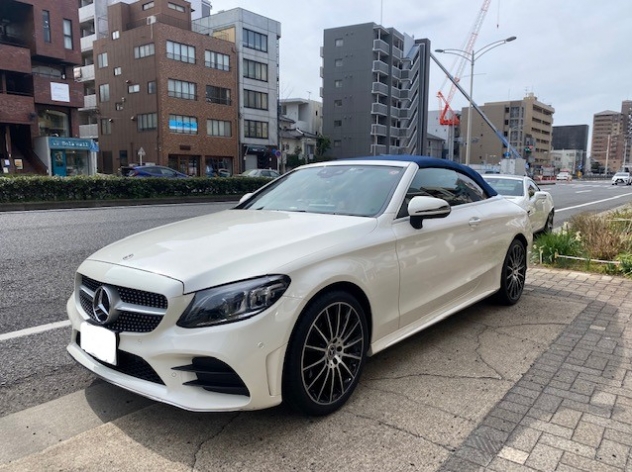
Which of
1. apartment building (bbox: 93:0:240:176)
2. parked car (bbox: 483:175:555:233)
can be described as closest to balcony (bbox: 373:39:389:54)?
apartment building (bbox: 93:0:240:176)

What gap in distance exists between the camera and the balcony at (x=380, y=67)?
69000mm

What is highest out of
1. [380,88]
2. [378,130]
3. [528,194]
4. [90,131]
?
[380,88]

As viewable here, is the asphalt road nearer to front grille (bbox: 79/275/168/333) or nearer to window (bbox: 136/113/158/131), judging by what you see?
front grille (bbox: 79/275/168/333)

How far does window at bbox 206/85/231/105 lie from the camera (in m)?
44.8

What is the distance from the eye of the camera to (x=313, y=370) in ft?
8.79

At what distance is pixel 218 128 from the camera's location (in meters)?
45.7

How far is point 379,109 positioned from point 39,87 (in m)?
47.3

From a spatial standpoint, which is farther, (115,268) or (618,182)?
(618,182)

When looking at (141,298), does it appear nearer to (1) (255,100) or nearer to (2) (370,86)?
(1) (255,100)

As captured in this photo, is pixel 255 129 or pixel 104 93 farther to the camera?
pixel 255 129

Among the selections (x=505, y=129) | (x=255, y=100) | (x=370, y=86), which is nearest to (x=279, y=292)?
(x=255, y=100)

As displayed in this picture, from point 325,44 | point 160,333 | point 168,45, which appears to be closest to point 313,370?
point 160,333

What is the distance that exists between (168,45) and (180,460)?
45034 mm

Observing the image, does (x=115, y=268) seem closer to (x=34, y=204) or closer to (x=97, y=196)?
(x=34, y=204)
